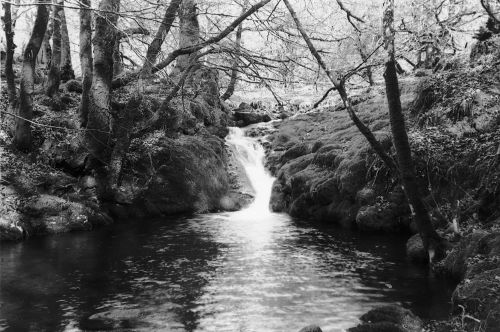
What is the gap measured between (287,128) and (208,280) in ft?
45.4

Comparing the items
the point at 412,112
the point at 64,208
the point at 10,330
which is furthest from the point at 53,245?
the point at 412,112

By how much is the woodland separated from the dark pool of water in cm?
74

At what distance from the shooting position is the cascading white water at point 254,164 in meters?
16.0

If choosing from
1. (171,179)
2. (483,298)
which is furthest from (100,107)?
(483,298)

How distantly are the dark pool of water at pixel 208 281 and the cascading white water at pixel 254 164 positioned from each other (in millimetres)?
4626

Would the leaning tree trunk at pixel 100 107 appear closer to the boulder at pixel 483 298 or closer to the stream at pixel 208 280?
the stream at pixel 208 280

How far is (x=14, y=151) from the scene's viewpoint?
1266cm

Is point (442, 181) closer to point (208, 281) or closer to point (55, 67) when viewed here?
point (208, 281)

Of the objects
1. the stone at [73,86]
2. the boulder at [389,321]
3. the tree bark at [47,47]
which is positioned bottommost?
the boulder at [389,321]

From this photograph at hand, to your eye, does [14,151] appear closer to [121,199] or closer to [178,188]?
[121,199]

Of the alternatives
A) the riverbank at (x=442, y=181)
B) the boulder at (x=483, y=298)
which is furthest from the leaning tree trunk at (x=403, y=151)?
the boulder at (x=483, y=298)

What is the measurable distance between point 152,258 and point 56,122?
7.16 m

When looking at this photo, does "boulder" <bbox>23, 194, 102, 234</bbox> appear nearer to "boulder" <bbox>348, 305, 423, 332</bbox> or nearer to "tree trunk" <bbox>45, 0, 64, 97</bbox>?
"tree trunk" <bbox>45, 0, 64, 97</bbox>

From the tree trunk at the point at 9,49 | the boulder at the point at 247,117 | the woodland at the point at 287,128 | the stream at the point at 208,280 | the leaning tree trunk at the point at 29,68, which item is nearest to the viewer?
the stream at the point at 208,280
